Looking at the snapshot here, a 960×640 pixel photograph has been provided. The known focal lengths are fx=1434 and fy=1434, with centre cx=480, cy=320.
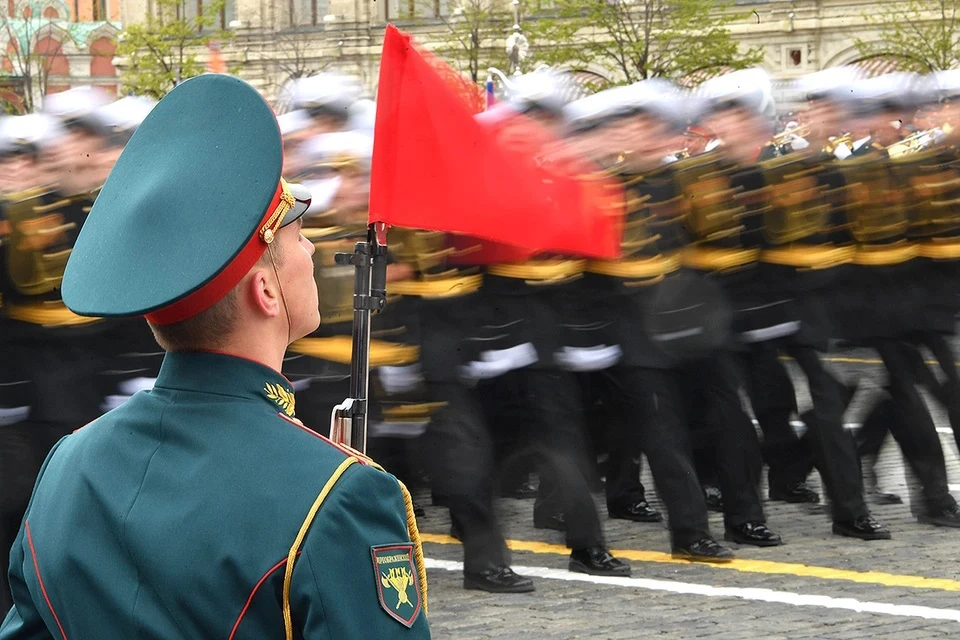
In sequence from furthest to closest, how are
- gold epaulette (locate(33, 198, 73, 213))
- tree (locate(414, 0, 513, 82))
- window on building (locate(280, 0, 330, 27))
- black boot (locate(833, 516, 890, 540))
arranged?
1. window on building (locate(280, 0, 330, 27))
2. tree (locate(414, 0, 513, 82))
3. black boot (locate(833, 516, 890, 540))
4. gold epaulette (locate(33, 198, 73, 213))

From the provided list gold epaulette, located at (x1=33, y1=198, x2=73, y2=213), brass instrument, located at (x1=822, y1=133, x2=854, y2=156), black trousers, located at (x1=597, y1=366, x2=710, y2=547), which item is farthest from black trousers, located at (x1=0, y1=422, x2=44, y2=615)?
brass instrument, located at (x1=822, y1=133, x2=854, y2=156)

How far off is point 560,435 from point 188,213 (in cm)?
459

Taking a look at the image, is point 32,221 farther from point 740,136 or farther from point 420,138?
point 740,136

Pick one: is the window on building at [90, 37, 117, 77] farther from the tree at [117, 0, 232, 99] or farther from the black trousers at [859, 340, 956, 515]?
the black trousers at [859, 340, 956, 515]

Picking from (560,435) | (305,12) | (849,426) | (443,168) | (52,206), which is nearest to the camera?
(443,168)

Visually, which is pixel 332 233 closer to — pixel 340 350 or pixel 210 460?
pixel 340 350

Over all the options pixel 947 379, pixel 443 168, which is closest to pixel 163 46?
pixel 947 379

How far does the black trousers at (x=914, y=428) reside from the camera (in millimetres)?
7098

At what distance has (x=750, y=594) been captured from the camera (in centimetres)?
583

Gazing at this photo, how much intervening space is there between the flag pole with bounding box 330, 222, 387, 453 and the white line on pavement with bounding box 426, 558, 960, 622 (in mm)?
3283

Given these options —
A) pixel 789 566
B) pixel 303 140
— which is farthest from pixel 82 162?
pixel 789 566

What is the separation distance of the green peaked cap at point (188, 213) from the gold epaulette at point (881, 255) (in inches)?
226

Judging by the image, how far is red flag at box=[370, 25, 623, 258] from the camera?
336cm

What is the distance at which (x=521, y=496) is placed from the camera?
7.93 metres
